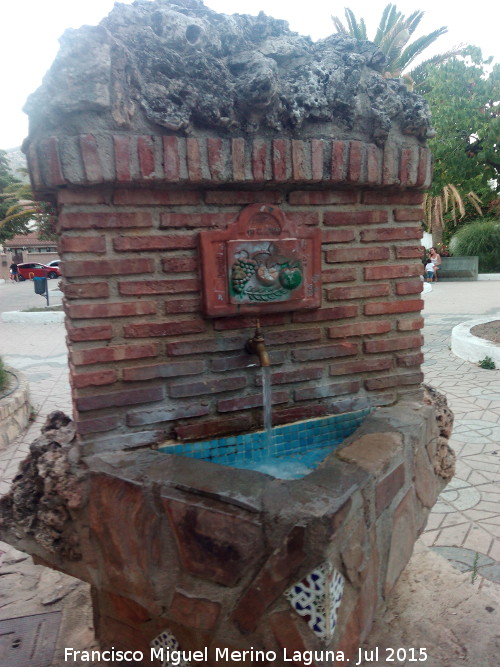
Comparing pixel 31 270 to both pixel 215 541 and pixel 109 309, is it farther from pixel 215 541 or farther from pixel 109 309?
pixel 215 541

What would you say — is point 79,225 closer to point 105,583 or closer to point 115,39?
point 115,39

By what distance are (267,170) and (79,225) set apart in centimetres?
66

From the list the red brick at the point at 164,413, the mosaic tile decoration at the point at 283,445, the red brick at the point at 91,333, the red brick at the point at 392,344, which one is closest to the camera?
the red brick at the point at 91,333

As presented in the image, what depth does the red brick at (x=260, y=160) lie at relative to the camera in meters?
1.75

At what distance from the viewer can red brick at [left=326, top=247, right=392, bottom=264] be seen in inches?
78.0

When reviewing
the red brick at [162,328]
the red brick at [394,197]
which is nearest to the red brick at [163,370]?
the red brick at [162,328]

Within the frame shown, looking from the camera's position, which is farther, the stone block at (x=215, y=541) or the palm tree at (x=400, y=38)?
the palm tree at (x=400, y=38)

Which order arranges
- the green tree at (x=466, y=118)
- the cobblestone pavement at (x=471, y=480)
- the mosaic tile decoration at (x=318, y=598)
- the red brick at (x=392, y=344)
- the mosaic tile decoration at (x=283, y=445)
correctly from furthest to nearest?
the green tree at (x=466, y=118) → the cobblestone pavement at (x=471, y=480) → the red brick at (x=392, y=344) → the mosaic tile decoration at (x=283, y=445) → the mosaic tile decoration at (x=318, y=598)

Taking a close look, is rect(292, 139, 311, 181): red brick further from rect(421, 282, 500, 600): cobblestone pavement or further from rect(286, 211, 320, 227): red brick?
rect(421, 282, 500, 600): cobblestone pavement

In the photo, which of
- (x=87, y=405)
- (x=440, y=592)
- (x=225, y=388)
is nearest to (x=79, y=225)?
(x=87, y=405)

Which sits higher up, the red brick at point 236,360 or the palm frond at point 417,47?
the palm frond at point 417,47

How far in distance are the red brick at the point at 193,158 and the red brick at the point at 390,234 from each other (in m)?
0.71

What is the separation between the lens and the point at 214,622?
4.96ft

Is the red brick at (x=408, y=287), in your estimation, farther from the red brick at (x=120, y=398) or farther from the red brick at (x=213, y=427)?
the red brick at (x=120, y=398)
